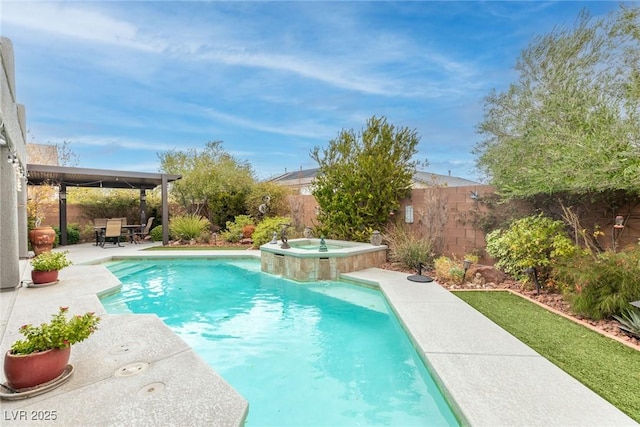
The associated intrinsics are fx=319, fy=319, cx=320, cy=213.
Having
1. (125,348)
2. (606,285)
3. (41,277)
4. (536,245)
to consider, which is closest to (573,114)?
(536,245)

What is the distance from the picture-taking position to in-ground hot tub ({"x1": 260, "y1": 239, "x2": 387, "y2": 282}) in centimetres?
792

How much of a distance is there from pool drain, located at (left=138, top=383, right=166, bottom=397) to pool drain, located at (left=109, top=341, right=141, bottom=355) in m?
0.89

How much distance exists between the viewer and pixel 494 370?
3082mm

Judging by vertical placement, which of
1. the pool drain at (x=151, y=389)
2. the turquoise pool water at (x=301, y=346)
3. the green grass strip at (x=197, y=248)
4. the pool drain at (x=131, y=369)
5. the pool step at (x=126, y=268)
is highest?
the green grass strip at (x=197, y=248)

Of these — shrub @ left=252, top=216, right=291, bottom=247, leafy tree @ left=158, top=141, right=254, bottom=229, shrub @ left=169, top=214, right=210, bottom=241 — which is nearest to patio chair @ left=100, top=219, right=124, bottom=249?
shrub @ left=169, top=214, right=210, bottom=241

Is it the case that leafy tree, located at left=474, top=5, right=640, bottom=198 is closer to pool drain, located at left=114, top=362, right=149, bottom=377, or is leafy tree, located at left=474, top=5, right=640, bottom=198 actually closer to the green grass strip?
pool drain, located at left=114, top=362, right=149, bottom=377

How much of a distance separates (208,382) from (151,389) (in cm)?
44

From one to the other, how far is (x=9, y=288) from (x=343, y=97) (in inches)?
531

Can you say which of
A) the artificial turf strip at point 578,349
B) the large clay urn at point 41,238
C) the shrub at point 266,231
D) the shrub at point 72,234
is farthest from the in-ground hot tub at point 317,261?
the shrub at point 72,234

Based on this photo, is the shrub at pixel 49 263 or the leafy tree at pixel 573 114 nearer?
the leafy tree at pixel 573 114

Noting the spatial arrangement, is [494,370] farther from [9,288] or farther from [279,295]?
[9,288]

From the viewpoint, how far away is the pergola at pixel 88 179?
10977 millimetres

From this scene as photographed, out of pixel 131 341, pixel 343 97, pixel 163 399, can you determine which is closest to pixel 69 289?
pixel 131 341
